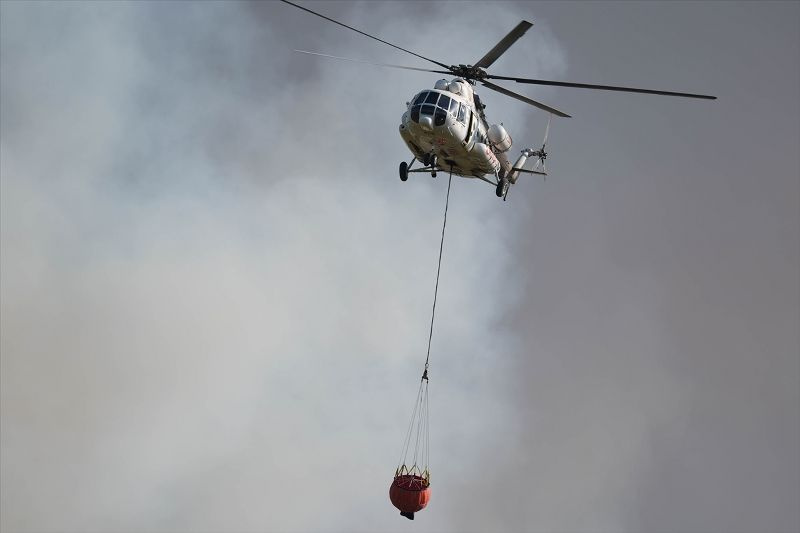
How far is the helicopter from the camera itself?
93.9 feet

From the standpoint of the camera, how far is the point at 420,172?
32.3 metres

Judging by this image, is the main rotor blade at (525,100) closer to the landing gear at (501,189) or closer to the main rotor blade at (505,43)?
the main rotor blade at (505,43)

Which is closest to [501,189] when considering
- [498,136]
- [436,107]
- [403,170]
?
[498,136]

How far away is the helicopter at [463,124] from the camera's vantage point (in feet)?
93.9

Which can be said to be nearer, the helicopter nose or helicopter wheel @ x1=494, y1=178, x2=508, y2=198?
the helicopter nose

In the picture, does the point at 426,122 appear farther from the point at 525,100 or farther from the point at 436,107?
the point at 525,100

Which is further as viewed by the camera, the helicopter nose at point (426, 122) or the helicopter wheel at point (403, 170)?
the helicopter wheel at point (403, 170)

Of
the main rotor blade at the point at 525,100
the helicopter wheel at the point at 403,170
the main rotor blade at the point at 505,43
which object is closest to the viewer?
the main rotor blade at the point at 505,43

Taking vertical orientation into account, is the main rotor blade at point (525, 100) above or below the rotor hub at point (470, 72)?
below

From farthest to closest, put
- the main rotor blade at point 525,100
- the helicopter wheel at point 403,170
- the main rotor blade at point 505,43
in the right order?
the helicopter wheel at point 403,170 → the main rotor blade at point 525,100 → the main rotor blade at point 505,43

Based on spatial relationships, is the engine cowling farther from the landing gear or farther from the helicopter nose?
the helicopter nose

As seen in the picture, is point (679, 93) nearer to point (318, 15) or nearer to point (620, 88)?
point (620, 88)

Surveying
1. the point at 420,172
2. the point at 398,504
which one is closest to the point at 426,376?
the point at 398,504

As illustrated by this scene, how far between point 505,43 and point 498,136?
5300 mm
